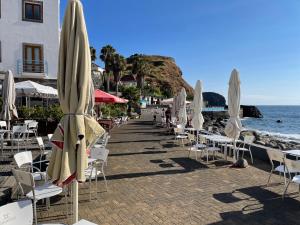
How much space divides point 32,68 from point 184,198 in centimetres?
1927

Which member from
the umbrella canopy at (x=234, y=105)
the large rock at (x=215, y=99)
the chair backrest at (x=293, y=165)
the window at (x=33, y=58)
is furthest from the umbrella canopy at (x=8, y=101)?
the large rock at (x=215, y=99)

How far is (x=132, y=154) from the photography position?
11.2 metres

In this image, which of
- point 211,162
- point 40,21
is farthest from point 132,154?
point 40,21

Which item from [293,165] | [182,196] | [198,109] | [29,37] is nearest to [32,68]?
[29,37]

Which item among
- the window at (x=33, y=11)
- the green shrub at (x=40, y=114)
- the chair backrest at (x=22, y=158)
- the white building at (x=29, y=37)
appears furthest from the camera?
the window at (x=33, y=11)

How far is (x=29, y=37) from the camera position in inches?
852

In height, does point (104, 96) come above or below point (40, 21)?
below

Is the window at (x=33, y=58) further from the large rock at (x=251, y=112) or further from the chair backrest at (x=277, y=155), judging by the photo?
the large rock at (x=251, y=112)

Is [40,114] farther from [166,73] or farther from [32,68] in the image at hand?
[166,73]

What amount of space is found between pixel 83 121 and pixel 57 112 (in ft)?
38.8

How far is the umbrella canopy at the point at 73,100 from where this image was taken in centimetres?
384

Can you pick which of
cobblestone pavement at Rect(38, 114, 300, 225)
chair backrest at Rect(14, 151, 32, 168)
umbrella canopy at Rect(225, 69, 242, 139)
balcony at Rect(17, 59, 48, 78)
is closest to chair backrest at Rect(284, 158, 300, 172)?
cobblestone pavement at Rect(38, 114, 300, 225)

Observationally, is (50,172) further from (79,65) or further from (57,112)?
(57,112)

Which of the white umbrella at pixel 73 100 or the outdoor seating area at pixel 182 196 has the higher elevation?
the white umbrella at pixel 73 100
